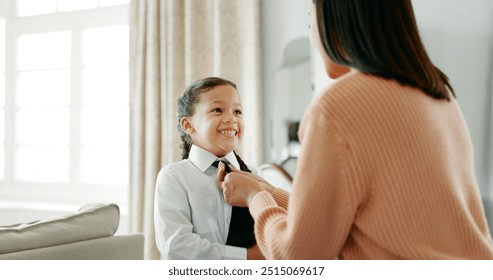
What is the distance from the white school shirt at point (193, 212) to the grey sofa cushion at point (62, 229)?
253 millimetres

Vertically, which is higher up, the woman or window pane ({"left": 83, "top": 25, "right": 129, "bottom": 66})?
window pane ({"left": 83, "top": 25, "right": 129, "bottom": 66})

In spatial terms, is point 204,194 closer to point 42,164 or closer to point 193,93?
point 193,93

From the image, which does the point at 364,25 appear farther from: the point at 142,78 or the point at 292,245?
the point at 142,78

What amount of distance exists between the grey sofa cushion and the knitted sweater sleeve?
76 centimetres

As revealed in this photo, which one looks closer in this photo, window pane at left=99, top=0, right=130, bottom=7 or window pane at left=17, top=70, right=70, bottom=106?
window pane at left=99, top=0, right=130, bottom=7

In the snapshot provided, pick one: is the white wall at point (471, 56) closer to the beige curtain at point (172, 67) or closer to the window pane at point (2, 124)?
the beige curtain at point (172, 67)

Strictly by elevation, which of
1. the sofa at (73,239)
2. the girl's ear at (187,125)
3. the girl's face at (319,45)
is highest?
the girl's face at (319,45)

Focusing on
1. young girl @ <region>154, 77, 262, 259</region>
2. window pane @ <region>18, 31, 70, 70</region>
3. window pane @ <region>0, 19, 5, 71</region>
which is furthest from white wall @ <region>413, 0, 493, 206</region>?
window pane @ <region>0, 19, 5, 71</region>

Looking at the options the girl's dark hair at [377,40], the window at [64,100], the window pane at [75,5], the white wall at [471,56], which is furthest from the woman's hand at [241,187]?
the window pane at [75,5]

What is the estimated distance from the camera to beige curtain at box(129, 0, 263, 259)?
9.05 ft

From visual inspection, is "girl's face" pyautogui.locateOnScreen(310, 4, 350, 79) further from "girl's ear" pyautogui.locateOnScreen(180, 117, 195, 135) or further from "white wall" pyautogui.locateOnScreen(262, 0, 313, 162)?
"white wall" pyautogui.locateOnScreen(262, 0, 313, 162)

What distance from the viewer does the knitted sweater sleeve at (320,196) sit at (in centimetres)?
63

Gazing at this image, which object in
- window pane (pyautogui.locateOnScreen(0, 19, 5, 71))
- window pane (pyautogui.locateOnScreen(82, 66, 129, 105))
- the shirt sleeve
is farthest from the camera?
window pane (pyautogui.locateOnScreen(0, 19, 5, 71))
